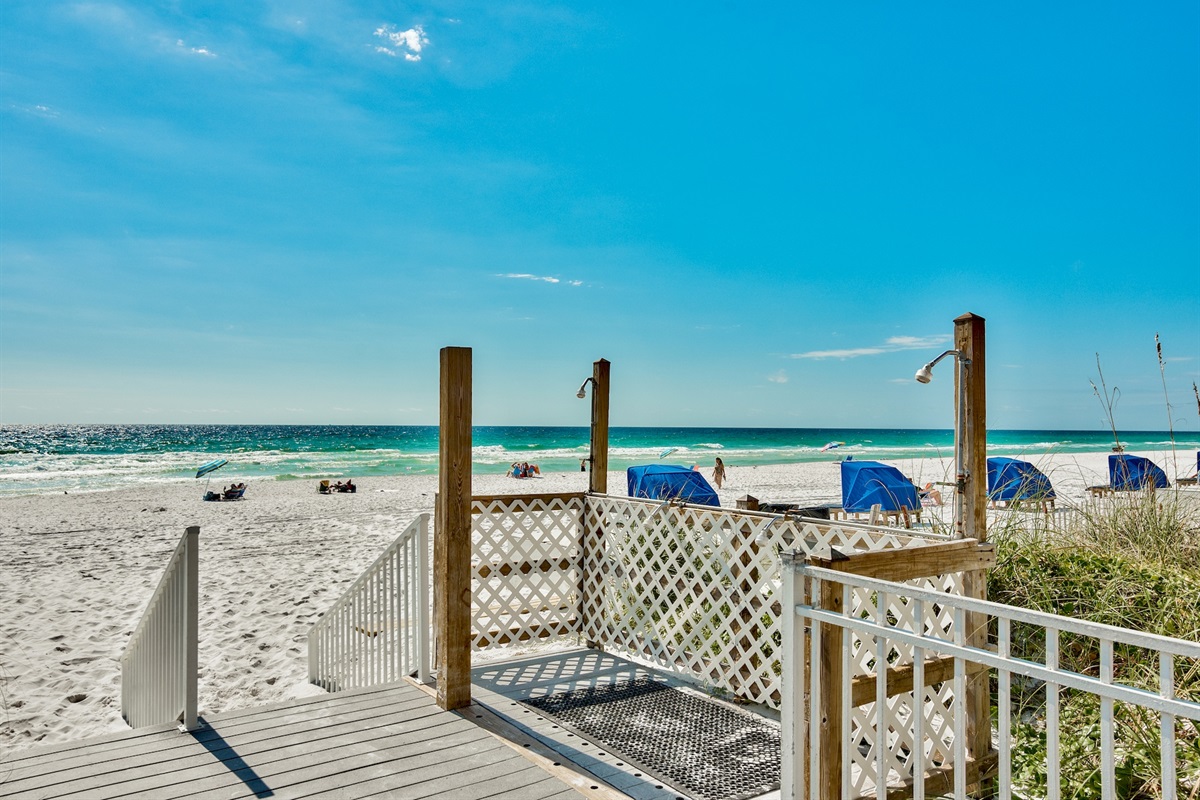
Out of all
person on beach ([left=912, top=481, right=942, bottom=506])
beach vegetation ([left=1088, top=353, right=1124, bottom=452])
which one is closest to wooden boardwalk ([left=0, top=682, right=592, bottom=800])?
person on beach ([left=912, top=481, right=942, bottom=506])

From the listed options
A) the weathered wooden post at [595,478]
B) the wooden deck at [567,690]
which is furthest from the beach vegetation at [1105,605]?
the weathered wooden post at [595,478]

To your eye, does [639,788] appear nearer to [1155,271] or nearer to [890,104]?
[890,104]

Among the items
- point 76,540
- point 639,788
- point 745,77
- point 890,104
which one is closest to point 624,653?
point 639,788

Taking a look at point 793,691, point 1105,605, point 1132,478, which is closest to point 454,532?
point 793,691

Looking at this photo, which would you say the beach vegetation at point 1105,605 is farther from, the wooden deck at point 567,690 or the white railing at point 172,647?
the white railing at point 172,647

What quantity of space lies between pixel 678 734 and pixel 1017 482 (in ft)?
13.1

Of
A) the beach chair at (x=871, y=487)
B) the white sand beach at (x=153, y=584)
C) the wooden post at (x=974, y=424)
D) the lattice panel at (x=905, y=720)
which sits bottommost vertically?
the white sand beach at (x=153, y=584)

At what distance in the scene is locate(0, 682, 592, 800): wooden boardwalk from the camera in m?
2.64

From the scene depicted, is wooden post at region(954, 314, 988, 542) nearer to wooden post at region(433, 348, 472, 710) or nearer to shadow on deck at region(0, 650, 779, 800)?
shadow on deck at region(0, 650, 779, 800)

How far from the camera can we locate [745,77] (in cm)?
904

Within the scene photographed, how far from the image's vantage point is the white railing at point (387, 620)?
399cm

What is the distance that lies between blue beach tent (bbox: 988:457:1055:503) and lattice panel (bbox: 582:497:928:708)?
142 cm

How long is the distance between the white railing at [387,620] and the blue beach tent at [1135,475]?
468 cm

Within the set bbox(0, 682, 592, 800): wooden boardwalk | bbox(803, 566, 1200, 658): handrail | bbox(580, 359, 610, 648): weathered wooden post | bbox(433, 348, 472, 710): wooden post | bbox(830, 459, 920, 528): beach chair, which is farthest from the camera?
bbox(830, 459, 920, 528): beach chair
